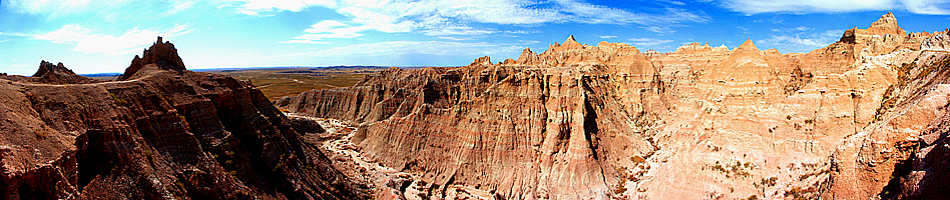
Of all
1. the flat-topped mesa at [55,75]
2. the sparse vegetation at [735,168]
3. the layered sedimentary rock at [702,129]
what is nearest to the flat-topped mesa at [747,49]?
the layered sedimentary rock at [702,129]

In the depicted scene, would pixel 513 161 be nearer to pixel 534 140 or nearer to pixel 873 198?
pixel 534 140

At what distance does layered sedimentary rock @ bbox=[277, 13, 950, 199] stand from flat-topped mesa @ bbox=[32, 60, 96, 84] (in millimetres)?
26736

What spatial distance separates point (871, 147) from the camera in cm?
1823

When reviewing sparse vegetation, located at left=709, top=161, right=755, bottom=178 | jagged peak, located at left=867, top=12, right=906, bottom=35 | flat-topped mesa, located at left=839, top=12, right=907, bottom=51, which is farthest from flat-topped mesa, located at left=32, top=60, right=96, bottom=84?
jagged peak, located at left=867, top=12, right=906, bottom=35

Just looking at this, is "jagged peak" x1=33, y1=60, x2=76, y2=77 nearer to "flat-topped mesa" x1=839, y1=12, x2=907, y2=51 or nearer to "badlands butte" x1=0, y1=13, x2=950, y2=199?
"badlands butte" x1=0, y1=13, x2=950, y2=199

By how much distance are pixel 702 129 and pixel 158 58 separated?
5170 centimetres

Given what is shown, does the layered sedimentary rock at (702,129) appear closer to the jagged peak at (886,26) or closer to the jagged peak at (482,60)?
the jagged peak at (886,26)

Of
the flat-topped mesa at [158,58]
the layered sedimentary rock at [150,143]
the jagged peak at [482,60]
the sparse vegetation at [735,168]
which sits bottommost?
the sparse vegetation at [735,168]

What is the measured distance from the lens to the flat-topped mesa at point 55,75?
23.4 m

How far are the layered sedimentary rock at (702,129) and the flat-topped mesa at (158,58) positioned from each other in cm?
2230

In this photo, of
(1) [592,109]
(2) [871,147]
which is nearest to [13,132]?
(2) [871,147]

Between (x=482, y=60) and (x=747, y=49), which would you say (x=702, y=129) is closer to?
(x=747, y=49)

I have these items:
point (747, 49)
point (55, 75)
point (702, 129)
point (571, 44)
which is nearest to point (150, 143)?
point (55, 75)

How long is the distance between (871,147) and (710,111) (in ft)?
78.1
